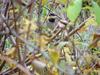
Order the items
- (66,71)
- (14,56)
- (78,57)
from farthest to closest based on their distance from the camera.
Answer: (78,57)
(14,56)
(66,71)

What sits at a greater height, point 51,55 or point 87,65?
point 51,55

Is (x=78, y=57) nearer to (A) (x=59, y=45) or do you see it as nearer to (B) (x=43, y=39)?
(A) (x=59, y=45)

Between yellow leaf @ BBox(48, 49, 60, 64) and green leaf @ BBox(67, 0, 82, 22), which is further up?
green leaf @ BBox(67, 0, 82, 22)

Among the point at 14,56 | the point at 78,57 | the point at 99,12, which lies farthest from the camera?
the point at 78,57

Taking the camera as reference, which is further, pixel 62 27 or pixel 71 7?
pixel 62 27

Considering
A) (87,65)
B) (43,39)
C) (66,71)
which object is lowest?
(87,65)

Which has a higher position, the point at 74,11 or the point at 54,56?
the point at 74,11

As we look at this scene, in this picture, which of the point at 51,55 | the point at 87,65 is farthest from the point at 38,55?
the point at 87,65

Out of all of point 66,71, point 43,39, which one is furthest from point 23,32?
point 66,71

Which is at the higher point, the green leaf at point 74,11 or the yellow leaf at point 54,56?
the green leaf at point 74,11
